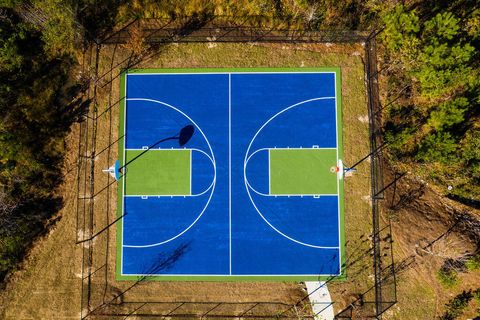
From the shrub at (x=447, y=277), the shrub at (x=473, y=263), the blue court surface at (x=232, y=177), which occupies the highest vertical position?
the blue court surface at (x=232, y=177)

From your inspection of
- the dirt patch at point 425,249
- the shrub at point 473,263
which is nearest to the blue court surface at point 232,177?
the dirt patch at point 425,249

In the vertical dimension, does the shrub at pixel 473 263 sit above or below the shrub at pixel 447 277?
above

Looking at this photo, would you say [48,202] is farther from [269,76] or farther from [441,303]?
[441,303]

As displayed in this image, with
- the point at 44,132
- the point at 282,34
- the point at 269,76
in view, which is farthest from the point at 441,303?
the point at 44,132

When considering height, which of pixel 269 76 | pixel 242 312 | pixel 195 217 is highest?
pixel 269 76

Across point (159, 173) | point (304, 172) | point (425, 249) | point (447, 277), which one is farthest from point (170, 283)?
point (447, 277)

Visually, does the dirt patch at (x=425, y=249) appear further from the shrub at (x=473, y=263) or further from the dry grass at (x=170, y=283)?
the dry grass at (x=170, y=283)
